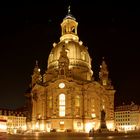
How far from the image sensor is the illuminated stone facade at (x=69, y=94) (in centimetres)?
9362

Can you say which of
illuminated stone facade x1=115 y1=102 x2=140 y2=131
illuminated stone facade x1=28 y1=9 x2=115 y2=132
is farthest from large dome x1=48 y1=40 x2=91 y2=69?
illuminated stone facade x1=115 y1=102 x2=140 y2=131

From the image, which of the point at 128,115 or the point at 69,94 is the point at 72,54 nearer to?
the point at 69,94

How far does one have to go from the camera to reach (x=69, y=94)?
9381 cm

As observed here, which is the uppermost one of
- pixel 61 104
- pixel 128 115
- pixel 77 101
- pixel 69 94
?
pixel 69 94

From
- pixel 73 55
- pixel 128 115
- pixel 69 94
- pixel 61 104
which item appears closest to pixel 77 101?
pixel 69 94

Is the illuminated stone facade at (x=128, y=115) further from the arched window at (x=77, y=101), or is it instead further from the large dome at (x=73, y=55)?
the arched window at (x=77, y=101)

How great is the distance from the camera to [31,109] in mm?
105312

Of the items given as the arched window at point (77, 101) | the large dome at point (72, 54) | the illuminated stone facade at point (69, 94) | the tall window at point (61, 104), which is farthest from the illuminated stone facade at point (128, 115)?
the tall window at point (61, 104)

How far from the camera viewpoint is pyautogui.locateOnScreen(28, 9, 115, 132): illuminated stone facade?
93.6 m

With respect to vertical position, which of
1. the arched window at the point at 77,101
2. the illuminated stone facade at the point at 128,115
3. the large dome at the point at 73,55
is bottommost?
the illuminated stone facade at the point at 128,115

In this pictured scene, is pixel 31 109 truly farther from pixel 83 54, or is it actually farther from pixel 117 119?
pixel 117 119

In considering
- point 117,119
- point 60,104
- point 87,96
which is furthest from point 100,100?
point 117,119

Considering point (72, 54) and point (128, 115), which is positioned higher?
point (72, 54)

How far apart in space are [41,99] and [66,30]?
985 inches
